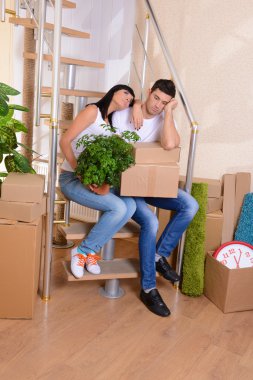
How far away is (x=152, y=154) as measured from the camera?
7.14 ft

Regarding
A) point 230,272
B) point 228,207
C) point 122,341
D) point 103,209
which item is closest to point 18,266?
point 103,209

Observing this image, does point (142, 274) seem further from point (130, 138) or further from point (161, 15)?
point (161, 15)

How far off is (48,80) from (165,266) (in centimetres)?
207

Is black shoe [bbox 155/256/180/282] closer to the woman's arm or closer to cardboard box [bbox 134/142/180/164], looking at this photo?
cardboard box [bbox 134/142/180/164]

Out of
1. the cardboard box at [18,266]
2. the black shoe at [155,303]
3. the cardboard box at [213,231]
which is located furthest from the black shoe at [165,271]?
the cardboard box at [18,266]

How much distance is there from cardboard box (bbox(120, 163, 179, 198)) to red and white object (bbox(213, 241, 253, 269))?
0.56 meters

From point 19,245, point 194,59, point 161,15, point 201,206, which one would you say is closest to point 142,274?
point 201,206

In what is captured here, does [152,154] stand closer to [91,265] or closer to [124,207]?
[124,207]

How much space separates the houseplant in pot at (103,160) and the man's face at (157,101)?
12.5 inches

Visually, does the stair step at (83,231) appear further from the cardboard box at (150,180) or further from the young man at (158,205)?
the cardboard box at (150,180)

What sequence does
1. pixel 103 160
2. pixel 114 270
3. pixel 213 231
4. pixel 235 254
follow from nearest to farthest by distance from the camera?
pixel 103 160
pixel 114 270
pixel 235 254
pixel 213 231

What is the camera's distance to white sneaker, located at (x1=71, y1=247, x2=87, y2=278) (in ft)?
7.27

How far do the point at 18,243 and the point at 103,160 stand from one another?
1.86 ft

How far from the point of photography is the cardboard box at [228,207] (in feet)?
8.77
